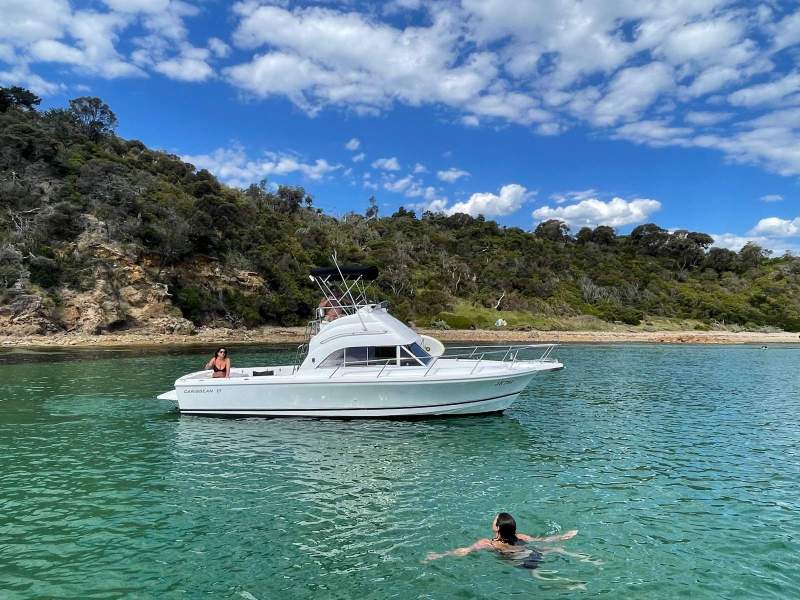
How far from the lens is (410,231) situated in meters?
111

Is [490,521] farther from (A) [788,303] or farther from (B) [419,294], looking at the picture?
(A) [788,303]

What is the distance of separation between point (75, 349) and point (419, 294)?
165 ft

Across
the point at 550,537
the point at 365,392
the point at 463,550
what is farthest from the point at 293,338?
the point at 463,550

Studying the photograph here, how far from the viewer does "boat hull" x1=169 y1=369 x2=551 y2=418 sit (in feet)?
53.7

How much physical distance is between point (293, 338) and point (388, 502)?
5039 centimetres

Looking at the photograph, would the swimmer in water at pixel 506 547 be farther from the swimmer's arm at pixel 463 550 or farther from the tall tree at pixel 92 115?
the tall tree at pixel 92 115

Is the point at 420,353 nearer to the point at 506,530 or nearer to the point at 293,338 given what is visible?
the point at 506,530

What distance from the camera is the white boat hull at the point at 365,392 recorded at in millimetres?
16328

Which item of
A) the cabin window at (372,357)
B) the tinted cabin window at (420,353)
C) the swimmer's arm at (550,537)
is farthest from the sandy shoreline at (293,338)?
the swimmer's arm at (550,537)

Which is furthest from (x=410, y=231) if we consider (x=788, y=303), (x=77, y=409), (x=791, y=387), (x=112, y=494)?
(x=112, y=494)

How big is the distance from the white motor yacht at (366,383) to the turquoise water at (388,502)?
0.57 meters

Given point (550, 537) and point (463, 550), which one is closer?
point (463, 550)

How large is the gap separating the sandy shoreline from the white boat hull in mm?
31679

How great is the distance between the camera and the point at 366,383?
16.2 meters
